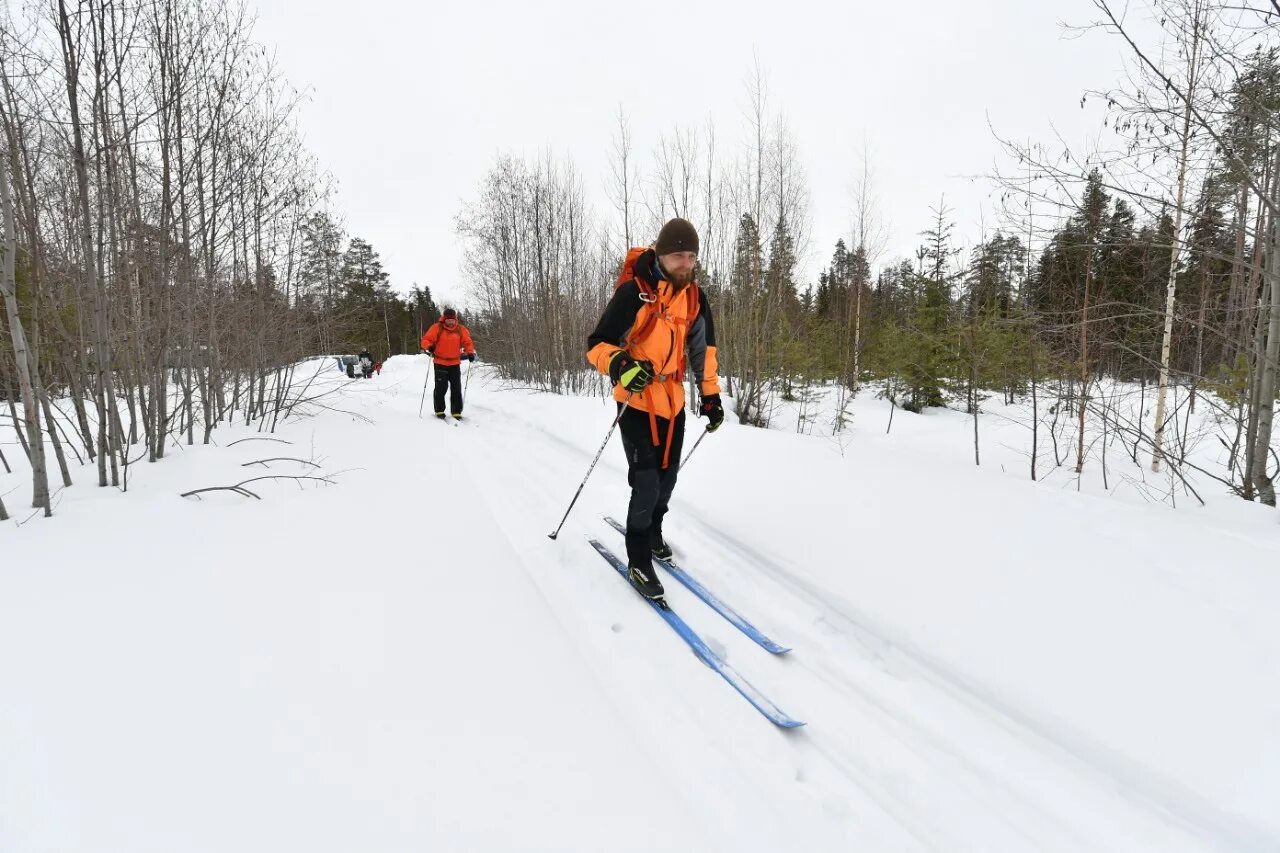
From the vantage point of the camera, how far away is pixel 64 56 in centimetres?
368

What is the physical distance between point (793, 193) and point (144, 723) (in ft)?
46.6

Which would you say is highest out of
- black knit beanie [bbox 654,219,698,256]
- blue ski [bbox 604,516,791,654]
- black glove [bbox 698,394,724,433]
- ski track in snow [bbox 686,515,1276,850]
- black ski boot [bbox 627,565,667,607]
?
black knit beanie [bbox 654,219,698,256]

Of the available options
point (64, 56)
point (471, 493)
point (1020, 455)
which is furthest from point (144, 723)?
point (1020, 455)

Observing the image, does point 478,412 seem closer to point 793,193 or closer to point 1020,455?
point 793,193

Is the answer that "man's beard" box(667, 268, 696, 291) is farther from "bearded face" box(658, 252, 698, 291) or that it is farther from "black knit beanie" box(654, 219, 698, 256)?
"black knit beanie" box(654, 219, 698, 256)

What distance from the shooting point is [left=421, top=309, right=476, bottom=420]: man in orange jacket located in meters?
9.50

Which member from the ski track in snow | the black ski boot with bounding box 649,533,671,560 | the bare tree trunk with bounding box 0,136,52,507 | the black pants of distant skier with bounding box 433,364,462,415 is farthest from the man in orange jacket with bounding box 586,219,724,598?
the black pants of distant skier with bounding box 433,364,462,415

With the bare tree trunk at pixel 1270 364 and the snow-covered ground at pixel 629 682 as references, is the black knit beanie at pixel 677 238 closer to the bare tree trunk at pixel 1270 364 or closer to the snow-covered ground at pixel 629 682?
the snow-covered ground at pixel 629 682

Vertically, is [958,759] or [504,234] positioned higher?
[504,234]

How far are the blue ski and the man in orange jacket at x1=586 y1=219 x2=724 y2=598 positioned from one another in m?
0.28

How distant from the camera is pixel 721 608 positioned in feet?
9.62

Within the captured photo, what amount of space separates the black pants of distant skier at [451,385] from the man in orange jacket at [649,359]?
24.4ft

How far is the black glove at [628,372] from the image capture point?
2.86 metres

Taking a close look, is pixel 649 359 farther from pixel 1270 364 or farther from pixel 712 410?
pixel 1270 364
